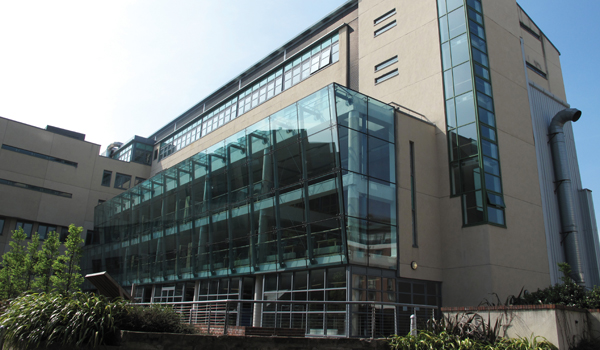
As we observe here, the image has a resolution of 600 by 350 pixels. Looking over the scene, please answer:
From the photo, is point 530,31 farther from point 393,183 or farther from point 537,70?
point 393,183

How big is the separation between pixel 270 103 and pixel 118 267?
18095 millimetres

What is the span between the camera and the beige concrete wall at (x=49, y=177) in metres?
41.2

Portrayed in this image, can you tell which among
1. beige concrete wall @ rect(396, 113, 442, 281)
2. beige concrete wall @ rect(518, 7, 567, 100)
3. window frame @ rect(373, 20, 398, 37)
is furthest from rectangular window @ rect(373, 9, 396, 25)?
beige concrete wall @ rect(396, 113, 442, 281)

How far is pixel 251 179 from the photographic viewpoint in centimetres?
2350

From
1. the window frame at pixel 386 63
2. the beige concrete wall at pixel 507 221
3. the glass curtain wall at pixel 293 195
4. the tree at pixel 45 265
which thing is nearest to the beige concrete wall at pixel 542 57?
the beige concrete wall at pixel 507 221

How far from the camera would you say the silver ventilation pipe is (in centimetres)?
2356

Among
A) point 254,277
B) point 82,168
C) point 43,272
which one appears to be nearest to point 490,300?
point 254,277

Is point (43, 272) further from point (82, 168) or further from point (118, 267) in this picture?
point (82, 168)

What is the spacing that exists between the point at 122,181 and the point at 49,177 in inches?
293

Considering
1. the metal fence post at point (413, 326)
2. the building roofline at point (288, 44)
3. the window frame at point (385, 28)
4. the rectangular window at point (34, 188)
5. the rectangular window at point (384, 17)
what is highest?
the building roofline at point (288, 44)

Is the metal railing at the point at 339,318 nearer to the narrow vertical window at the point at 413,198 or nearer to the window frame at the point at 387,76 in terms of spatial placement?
the narrow vertical window at the point at 413,198

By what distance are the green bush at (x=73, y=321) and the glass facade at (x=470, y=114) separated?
14.7 meters

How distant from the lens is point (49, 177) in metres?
43.5

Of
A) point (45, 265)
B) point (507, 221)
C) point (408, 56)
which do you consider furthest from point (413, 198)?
point (45, 265)
